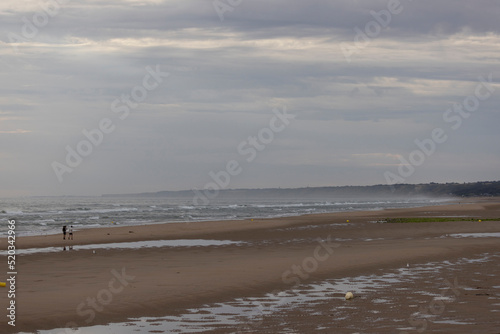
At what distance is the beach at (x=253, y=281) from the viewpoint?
43.7 ft

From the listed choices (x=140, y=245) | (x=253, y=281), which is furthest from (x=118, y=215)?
(x=253, y=281)

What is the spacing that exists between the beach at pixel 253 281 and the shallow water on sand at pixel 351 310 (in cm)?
4

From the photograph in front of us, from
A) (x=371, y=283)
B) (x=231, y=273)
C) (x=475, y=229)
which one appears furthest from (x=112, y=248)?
(x=475, y=229)

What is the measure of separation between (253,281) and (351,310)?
544cm

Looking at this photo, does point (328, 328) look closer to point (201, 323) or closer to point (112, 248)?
point (201, 323)

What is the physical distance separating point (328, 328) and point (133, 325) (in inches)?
172

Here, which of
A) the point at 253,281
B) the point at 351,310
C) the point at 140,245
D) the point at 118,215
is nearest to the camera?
the point at 351,310

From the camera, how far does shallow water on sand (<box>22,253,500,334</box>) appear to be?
12.7 m

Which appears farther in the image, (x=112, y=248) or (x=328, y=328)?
(x=112, y=248)

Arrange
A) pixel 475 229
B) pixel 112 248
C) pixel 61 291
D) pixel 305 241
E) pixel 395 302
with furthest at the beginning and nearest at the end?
→ pixel 475 229 → pixel 305 241 → pixel 112 248 → pixel 61 291 → pixel 395 302

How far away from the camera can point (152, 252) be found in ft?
96.8

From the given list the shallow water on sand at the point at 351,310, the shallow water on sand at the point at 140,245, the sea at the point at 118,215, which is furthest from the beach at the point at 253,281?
the sea at the point at 118,215

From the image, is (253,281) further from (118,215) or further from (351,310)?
(118,215)

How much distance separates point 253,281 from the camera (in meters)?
19.2
